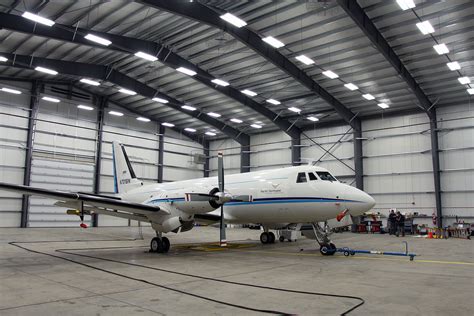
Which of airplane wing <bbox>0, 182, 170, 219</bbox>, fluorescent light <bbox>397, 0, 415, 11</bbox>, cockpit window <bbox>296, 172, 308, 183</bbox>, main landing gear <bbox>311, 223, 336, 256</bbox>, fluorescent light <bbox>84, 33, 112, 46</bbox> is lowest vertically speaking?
main landing gear <bbox>311, 223, 336, 256</bbox>

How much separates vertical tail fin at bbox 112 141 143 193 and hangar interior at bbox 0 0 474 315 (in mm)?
3129

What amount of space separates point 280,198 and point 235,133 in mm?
24749

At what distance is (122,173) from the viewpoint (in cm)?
2150

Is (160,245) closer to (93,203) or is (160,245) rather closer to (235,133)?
(93,203)

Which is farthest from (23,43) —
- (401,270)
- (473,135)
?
(473,135)

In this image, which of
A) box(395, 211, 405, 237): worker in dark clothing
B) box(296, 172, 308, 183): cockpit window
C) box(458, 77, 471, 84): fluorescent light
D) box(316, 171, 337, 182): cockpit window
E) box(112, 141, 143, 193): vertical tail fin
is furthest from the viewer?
box(395, 211, 405, 237): worker in dark clothing

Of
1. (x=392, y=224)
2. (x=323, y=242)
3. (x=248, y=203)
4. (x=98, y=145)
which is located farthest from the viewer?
(x=98, y=145)

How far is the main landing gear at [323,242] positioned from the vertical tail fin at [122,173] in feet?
36.3

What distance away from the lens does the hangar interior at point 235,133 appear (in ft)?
24.9

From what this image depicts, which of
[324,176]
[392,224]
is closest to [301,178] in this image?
[324,176]

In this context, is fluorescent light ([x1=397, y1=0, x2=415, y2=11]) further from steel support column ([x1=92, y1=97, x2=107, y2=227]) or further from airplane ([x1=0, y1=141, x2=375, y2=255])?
steel support column ([x1=92, y1=97, x2=107, y2=227])

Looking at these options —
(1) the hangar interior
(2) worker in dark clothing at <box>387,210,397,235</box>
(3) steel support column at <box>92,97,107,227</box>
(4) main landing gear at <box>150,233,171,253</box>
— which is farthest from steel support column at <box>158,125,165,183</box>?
(4) main landing gear at <box>150,233,171,253</box>

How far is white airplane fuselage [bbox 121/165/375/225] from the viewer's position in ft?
44.5

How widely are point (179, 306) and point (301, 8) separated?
16.4 metres
